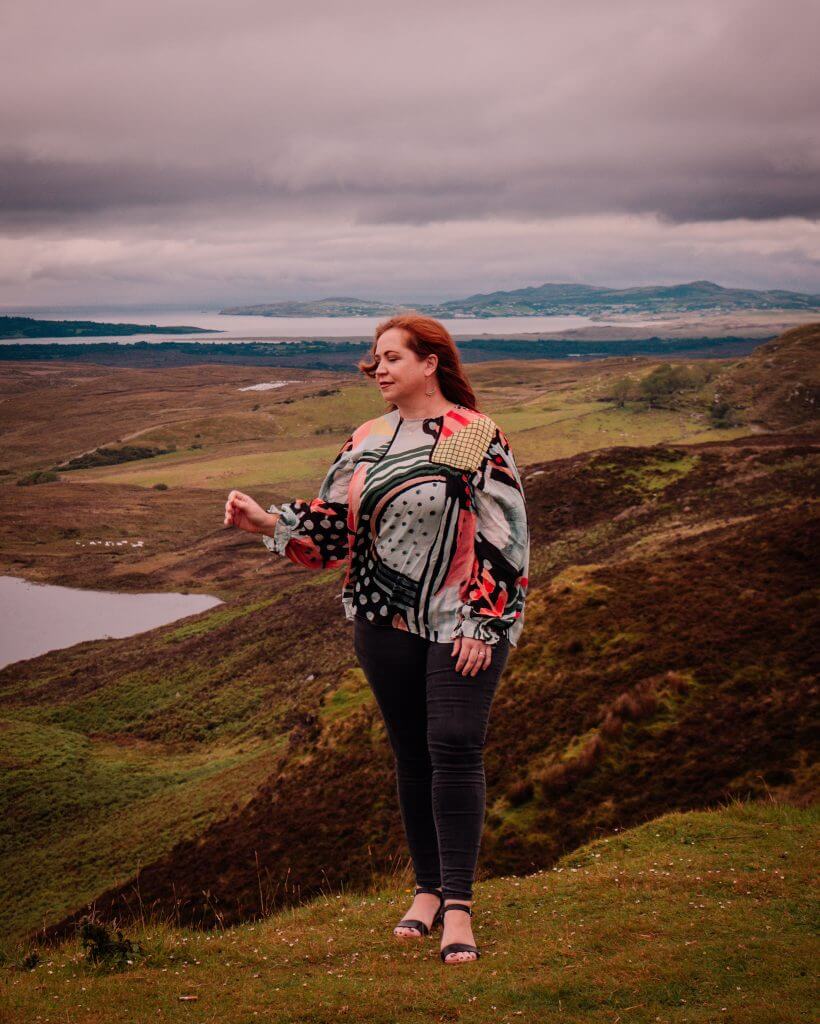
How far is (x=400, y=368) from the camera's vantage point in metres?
4.88

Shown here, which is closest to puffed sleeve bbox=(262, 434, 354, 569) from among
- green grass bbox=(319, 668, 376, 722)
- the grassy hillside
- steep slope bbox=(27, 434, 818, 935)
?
steep slope bbox=(27, 434, 818, 935)

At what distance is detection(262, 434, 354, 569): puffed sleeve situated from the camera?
496cm

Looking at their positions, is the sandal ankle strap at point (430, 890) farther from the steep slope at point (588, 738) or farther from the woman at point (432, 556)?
the steep slope at point (588, 738)

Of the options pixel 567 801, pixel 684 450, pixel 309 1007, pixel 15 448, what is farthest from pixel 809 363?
pixel 15 448

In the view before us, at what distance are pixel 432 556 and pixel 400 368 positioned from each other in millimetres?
1109

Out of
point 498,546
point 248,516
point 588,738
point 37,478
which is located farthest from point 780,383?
point 248,516

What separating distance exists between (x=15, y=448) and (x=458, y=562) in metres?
183

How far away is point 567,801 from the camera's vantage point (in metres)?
10.7

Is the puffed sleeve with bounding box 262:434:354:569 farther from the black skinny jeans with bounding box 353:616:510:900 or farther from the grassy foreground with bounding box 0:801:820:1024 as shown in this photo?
the grassy foreground with bounding box 0:801:820:1024

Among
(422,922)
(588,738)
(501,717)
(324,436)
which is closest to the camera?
(422,922)

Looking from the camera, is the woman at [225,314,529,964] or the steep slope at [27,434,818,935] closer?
the woman at [225,314,529,964]

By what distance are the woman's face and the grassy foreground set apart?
10.3 ft

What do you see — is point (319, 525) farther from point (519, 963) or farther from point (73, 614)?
point (73, 614)

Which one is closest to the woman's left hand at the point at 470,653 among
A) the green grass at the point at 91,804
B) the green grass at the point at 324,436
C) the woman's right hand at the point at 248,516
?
the woman's right hand at the point at 248,516
